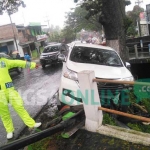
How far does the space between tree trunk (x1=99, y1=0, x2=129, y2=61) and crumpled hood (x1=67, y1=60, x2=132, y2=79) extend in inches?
101

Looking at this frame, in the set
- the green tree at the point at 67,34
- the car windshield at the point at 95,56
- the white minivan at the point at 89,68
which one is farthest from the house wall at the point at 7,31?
the car windshield at the point at 95,56

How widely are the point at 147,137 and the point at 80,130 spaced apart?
129 cm

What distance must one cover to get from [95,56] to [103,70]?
3.82 feet

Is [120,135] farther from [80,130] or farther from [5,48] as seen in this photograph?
[5,48]

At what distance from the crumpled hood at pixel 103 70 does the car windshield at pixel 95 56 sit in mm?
320

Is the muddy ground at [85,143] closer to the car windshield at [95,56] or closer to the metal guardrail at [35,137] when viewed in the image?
the metal guardrail at [35,137]

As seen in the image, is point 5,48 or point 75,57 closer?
point 75,57

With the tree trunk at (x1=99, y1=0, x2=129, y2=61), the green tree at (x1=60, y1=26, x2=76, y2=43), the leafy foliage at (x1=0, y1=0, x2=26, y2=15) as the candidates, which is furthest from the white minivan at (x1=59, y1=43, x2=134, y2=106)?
the green tree at (x1=60, y1=26, x2=76, y2=43)

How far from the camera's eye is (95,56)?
21.7ft

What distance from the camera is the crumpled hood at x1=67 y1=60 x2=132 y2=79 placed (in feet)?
17.2

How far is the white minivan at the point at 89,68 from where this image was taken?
16.8ft

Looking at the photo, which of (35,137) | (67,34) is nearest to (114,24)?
(35,137)

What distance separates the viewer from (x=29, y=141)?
11.0ft

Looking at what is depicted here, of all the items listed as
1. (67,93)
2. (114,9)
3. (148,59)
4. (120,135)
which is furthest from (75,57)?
(148,59)
